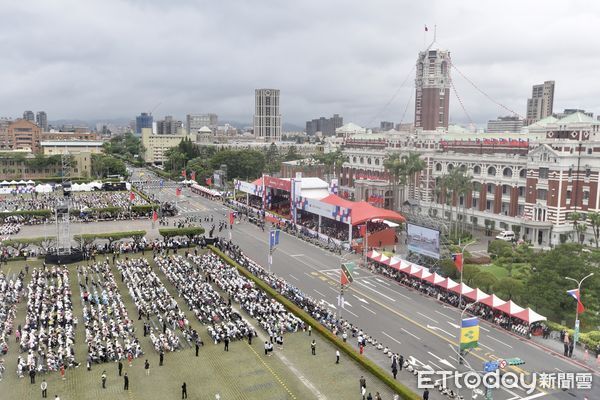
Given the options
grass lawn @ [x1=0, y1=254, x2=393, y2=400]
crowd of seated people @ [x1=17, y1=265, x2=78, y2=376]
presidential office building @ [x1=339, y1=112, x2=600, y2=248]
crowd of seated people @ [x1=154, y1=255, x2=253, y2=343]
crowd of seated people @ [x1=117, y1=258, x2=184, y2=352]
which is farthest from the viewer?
presidential office building @ [x1=339, y1=112, x2=600, y2=248]

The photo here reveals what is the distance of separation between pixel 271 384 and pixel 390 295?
69.8 feet

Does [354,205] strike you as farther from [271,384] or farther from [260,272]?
[271,384]

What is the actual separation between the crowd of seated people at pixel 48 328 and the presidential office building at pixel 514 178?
57.7 meters

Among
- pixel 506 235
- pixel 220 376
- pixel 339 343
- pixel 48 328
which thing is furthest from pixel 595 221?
pixel 48 328

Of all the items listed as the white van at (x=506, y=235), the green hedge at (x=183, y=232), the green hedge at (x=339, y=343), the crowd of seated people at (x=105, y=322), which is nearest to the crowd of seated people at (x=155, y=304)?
the crowd of seated people at (x=105, y=322)

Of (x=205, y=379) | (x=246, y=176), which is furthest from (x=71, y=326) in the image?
(x=246, y=176)

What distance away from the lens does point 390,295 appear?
1984 inches

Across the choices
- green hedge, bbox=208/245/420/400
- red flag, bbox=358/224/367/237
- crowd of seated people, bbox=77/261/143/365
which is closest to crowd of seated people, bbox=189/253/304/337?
green hedge, bbox=208/245/420/400

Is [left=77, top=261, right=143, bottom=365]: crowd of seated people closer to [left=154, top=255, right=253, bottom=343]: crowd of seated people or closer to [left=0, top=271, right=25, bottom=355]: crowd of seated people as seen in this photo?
[left=0, top=271, right=25, bottom=355]: crowd of seated people

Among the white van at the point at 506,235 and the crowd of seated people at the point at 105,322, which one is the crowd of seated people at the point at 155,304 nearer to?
the crowd of seated people at the point at 105,322

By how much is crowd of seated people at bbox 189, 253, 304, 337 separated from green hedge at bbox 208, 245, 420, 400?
0.54m

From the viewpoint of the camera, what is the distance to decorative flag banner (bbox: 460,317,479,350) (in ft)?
93.6

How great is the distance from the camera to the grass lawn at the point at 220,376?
101 feet

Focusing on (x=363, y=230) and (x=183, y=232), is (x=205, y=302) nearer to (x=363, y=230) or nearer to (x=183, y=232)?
(x=363, y=230)
